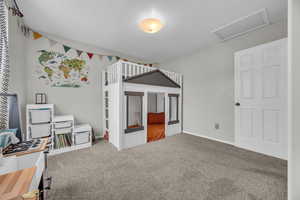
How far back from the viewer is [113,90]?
8.88ft

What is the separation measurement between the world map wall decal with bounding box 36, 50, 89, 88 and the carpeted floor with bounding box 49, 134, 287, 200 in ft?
5.26

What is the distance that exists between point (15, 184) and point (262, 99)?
10.8 ft

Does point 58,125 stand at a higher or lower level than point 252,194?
higher

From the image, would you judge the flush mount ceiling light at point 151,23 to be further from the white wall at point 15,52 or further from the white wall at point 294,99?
the white wall at point 15,52

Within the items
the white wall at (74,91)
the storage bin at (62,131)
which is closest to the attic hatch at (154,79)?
the white wall at (74,91)

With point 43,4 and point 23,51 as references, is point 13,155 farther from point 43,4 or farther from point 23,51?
point 23,51

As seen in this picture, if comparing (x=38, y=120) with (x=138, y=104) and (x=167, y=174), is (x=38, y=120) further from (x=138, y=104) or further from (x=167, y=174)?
(x=167, y=174)

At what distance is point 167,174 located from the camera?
5.52 feet

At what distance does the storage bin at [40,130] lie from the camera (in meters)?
2.17

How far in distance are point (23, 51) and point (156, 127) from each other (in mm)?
3269

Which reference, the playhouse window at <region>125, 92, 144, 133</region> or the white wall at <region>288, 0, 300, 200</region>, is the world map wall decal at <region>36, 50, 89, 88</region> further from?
the white wall at <region>288, 0, 300, 200</region>

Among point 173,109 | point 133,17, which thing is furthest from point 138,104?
point 133,17

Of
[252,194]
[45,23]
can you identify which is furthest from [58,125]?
[252,194]

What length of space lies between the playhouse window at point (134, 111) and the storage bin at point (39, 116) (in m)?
1.49
